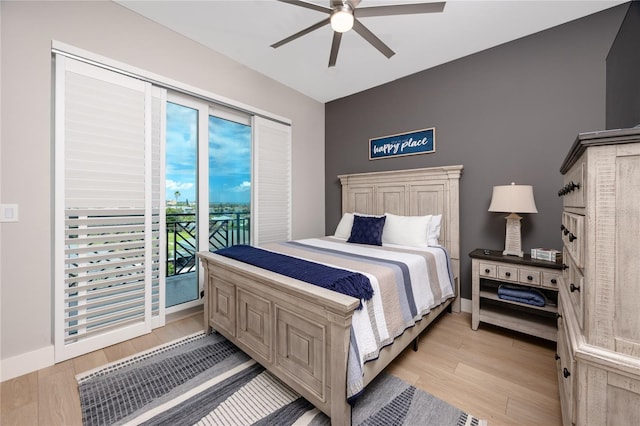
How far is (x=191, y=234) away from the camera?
3.19 m

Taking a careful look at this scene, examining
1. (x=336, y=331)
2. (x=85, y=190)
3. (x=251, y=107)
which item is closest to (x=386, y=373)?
(x=336, y=331)

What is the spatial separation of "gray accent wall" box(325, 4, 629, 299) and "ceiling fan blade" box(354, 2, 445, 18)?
1510mm

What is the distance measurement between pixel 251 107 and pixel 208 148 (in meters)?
0.78

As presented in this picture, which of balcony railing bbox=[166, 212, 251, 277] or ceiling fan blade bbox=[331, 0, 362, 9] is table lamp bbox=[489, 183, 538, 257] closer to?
ceiling fan blade bbox=[331, 0, 362, 9]

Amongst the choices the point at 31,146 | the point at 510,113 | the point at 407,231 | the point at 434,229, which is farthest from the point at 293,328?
the point at 510,113

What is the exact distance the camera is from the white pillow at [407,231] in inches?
108

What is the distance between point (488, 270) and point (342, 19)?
8.12 feet

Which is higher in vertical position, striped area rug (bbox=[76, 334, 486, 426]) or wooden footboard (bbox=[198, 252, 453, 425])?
wooden footboard (bbox=[198, 252, 453, 425])

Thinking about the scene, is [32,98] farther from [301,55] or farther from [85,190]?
[301,55]

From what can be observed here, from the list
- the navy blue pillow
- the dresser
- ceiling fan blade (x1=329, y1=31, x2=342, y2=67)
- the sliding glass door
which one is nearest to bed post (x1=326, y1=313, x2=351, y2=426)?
the dresser

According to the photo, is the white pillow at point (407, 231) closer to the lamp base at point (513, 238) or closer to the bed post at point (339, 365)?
the lamp base at point (513, 238)

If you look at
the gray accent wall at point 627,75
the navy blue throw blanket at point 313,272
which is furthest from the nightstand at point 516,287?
the navy blue throw blanket at point 313,272

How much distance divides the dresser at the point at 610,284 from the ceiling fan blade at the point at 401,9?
4.39 feet

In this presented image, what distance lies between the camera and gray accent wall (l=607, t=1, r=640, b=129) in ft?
4.33
